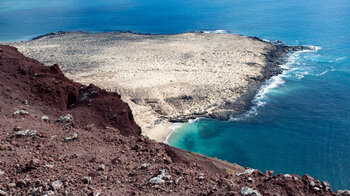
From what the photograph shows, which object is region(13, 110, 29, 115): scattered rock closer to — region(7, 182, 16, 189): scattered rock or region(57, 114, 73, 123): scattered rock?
region(57, 114, 73, 123): scattered rock

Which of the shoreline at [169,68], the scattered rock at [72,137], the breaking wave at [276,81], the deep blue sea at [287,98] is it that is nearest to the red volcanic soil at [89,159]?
the scattered rock at [72,137]

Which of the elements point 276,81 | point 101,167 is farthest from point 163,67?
point 101,167

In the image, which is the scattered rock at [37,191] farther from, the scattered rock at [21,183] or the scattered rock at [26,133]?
the scattered rock at [26,133]

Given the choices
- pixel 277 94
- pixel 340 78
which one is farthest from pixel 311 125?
pixel 340 78

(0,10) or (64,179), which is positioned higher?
(0,10)

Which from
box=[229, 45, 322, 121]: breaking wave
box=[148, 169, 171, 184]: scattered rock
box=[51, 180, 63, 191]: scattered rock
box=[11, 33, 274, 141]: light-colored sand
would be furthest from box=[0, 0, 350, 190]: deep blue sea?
box=[51, 180, 63, 191]: scattered rock

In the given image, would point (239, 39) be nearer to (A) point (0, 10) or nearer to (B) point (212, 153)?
(B) point (212, 153)
